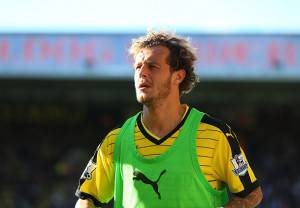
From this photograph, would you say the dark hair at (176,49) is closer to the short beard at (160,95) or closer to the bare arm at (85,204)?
the short beard at (160,95)

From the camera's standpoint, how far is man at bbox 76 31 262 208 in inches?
127

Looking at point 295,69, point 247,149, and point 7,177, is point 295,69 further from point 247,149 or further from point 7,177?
point 7,177

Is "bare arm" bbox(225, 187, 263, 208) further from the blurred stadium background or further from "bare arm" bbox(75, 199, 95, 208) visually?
the blurred stadium background

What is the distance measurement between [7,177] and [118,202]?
14523 millimetres

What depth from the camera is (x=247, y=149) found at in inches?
720

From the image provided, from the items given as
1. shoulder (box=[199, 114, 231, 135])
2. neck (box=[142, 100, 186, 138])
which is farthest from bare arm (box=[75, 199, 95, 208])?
shoulder (box=[199, 114, 231, 135])

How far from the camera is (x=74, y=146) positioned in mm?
18672

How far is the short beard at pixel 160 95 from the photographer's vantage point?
3307mm

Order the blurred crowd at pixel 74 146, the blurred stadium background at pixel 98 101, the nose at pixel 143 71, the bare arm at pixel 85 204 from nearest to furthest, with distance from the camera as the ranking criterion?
the nose at pixel 143 71 < the bare arm at pixel 85 204 < the blurred stadium background at pixel 98 101 < the blurred crowd at pixel 74 146

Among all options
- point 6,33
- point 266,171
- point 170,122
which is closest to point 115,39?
point 6,33

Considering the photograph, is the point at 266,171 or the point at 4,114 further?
the point at 4,114

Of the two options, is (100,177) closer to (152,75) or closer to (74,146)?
(152,75)

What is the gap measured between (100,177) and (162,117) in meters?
0.47

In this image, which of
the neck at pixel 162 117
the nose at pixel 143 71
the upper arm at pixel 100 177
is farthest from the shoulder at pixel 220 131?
the upper arm at pixel 100 177
